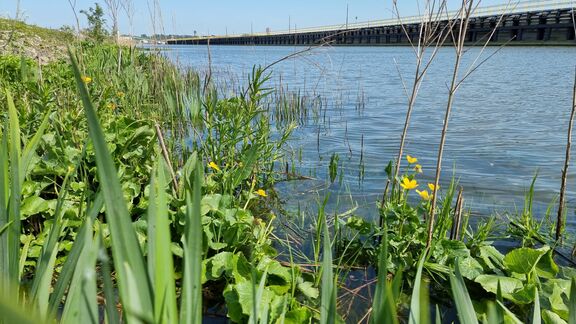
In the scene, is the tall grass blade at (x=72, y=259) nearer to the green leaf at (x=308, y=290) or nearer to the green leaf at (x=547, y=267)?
the green leaf at (x=308, y=290)

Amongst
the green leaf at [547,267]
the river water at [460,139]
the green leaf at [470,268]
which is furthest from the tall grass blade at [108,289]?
the river water at [460,139]

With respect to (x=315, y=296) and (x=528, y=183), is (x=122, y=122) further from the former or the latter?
(x=528, y=183)

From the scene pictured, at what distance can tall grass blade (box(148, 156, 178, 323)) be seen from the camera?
0.51 meters

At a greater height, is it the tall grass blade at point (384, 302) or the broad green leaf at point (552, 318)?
the tall grass blade at point (384, 302)

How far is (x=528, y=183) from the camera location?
4383mm

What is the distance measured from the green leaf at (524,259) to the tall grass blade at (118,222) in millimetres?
2004

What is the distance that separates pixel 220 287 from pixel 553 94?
10.2 metres

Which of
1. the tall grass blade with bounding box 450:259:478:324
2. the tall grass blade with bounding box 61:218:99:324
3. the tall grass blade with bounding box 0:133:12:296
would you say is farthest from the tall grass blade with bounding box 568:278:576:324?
the tall grass blade with bounding box 0:133:12:296

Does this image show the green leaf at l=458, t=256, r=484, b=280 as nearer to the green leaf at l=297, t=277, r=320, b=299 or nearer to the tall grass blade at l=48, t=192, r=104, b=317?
the green leaf at l=297, t=277, r=320, b=299

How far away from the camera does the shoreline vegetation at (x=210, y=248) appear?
528 millimetres

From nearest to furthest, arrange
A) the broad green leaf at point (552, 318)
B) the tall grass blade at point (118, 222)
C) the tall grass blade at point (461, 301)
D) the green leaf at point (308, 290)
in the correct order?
1. the tall grass blade at point (118, 222)
2. the tall grass blade at point (461, 301)
3. the broad green leaf at point (552, 318)
4. the green leaf at point (308, 290)

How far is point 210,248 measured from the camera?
2.25m

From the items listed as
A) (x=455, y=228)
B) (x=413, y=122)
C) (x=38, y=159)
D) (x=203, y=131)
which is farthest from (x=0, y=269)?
(x=413, y=122)

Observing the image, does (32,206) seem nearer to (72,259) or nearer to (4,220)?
(4,220)
